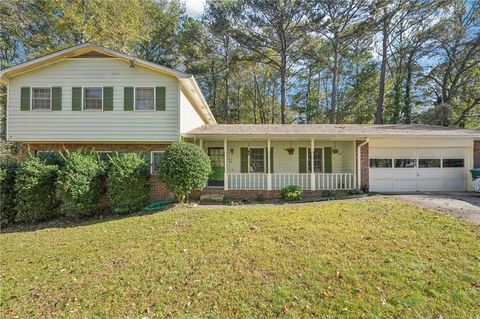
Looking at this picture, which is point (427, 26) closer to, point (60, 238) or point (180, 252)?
→ point (180, 252)

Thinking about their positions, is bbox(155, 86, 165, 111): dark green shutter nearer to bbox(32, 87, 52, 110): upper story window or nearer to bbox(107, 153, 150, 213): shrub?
bbox(107, 153, 150, 213): shrub

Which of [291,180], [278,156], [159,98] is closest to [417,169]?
[291,180]

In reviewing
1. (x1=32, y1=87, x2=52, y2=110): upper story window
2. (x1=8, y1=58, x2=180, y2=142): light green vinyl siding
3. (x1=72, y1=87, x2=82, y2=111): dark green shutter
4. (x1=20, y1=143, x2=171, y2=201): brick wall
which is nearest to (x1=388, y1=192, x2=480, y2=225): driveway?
(x1=8, y1=58, x2=180, y2=142): light green vinyl siding

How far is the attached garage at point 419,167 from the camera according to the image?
12.1 meters

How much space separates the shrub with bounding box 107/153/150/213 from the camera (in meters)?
9.38

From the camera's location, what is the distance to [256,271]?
470cm

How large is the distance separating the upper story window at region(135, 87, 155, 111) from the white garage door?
10440 millimetres

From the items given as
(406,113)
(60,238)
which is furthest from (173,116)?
(406,113)

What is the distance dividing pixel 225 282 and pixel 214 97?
24.4m

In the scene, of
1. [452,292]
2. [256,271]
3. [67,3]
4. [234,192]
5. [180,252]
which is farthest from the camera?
[67,3]

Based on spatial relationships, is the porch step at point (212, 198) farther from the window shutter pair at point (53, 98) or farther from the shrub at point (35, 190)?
the window shutter pair at point (53, 98)

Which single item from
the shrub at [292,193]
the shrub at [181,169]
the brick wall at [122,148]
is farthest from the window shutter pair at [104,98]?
the shrub at [292,193]

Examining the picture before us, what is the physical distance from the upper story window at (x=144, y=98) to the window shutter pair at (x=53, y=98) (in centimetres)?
321

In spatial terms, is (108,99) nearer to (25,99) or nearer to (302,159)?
(25,99)
